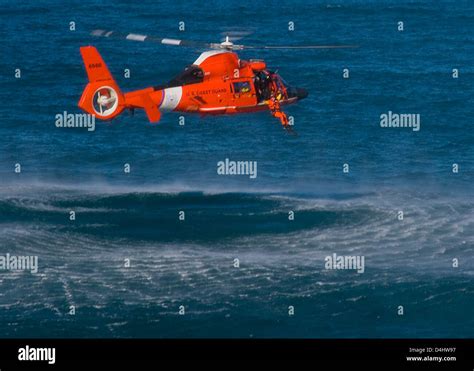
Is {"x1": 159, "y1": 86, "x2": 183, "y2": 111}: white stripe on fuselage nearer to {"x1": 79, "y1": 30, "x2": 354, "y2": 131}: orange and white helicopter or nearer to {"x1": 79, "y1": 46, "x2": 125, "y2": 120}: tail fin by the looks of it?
{"x1": 79, "y1": 30, "x2": 354, "y2": 131}: orange and white helicopter

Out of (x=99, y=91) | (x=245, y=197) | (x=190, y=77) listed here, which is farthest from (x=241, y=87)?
(x=245, y=197)

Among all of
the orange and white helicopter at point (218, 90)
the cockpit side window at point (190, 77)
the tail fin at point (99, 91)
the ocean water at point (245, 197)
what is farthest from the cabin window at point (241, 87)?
the ocean water at point (245, 197)

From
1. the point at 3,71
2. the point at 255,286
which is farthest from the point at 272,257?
the point at 3,71

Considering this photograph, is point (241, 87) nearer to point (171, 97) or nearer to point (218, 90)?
point (218, 90)

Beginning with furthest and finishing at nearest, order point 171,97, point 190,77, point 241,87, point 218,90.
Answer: point 241,87 → point 218,90 → point 190,77 → point 171,97

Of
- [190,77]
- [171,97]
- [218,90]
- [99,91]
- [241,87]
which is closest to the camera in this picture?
[99,91]

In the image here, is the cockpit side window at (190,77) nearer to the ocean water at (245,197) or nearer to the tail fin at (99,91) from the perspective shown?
the tail fin at (99,91)
